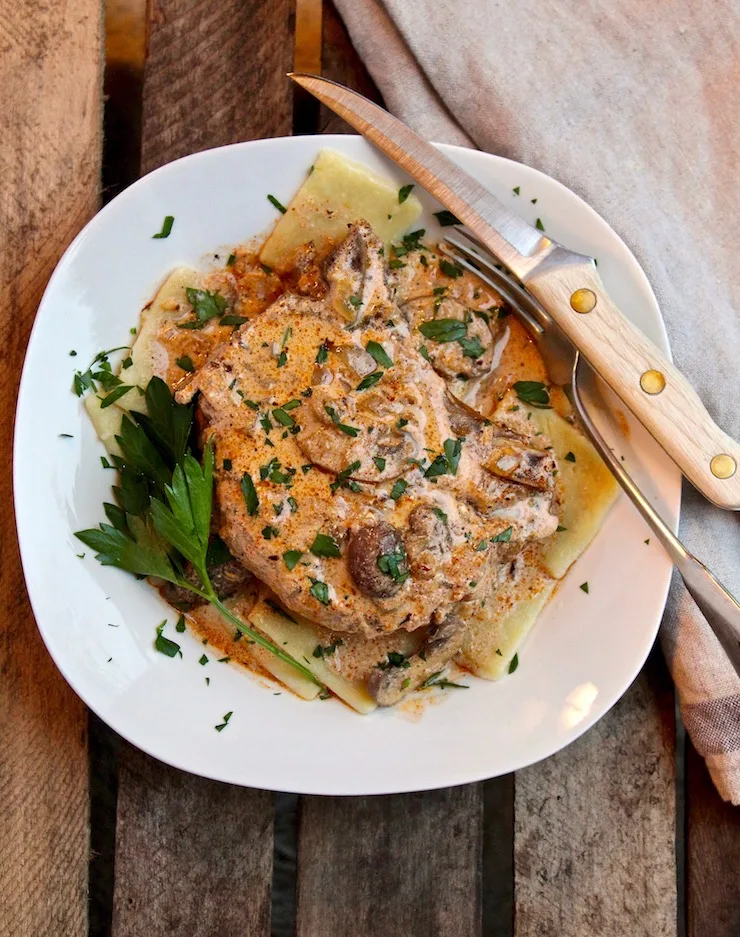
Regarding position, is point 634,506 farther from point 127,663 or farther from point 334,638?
point 127,663

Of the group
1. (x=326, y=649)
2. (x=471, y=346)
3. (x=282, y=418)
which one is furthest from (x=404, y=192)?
(x=326, y=649)

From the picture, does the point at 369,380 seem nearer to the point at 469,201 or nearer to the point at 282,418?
the point at 282,418

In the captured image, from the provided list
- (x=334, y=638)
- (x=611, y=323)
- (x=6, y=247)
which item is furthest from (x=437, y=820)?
(x=6, y=247)

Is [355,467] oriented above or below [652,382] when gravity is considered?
below

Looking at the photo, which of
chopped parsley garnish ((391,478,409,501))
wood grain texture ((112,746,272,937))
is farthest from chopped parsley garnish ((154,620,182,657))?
chopped parsley garnish ((391,478,409,501))

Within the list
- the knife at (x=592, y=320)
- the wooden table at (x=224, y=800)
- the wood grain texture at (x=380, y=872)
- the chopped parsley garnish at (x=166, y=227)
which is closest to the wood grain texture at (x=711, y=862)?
the wooden table at (x=224, y=800)

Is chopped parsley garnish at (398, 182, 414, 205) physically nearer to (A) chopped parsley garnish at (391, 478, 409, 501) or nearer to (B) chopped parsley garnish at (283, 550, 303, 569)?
(A) chopped parsley garnish at (391, 478, 409, 501)
